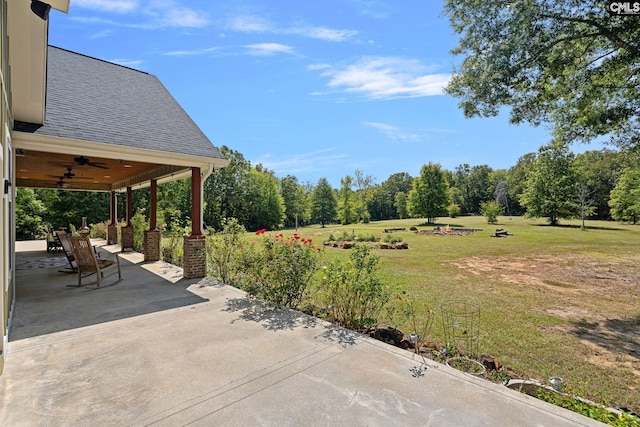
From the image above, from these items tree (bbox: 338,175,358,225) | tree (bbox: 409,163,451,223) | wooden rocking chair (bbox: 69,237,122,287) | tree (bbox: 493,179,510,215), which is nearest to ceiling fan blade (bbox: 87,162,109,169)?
wooden rocking chair (bbox: 69,237,122,287)

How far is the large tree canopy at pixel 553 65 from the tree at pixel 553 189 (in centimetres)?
2885

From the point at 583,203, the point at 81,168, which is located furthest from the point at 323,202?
the point at 81,168

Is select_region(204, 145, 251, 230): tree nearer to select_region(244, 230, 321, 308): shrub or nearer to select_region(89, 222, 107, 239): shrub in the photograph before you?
select_region(89, 222, 107, 239): shrub

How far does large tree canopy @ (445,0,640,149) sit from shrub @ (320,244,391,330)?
547cm

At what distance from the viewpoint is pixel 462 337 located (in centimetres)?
509

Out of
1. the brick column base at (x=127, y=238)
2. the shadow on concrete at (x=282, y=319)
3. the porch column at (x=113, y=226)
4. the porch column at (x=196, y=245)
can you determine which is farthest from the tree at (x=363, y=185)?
the shadow on concrete at (x=282, y=319)

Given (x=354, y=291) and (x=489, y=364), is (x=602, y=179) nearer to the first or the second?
(x=489, y=364)

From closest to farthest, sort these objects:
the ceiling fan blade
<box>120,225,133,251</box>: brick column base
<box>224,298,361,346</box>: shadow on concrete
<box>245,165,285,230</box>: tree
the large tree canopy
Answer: <box>224,298,361,346</box>: shadow on concrete, the large tree canopy, the ceiling fan blade, <box>120,225,133,251</box>: brick column base, <box>245,165,285,230</box>: tree

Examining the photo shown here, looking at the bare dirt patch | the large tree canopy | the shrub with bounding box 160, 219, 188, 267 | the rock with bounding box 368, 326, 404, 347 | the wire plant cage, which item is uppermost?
the large tree canopy

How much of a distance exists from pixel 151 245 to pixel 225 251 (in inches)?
159

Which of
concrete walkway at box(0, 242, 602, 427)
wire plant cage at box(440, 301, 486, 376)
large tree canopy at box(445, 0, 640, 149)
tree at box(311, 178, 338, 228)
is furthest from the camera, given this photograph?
tree at box(311, 178, 338, 228)

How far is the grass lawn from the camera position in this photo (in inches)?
164

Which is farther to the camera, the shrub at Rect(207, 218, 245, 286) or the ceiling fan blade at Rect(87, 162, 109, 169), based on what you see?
the ceiling fan blade at Rect(87, 162, 109, 169)

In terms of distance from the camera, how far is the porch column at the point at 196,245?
7.88 m
